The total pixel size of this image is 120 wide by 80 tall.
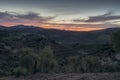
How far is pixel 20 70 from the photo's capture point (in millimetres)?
41781

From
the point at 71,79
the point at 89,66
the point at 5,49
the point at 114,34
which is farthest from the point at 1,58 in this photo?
the point at 71,79

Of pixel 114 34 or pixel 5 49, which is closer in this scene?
pixel 114 34

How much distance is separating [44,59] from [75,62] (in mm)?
5718

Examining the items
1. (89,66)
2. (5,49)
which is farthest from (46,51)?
(5,49)

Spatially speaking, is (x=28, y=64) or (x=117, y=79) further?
(x=28, y=64)

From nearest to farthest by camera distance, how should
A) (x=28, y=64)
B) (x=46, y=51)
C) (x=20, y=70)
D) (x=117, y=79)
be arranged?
(x=117, y=79)
(x=20, y=70)
(x=28, y=64)
(x=46, y=51)

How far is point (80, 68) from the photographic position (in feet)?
160

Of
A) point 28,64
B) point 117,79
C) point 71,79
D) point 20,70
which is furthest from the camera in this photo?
point 28,64

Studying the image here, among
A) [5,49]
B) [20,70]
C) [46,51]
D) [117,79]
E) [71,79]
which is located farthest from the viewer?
[5,49]

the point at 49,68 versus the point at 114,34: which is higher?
the point at 114,34

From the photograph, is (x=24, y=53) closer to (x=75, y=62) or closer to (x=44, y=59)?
(x=44, y=59)

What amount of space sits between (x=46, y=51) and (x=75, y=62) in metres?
5.75

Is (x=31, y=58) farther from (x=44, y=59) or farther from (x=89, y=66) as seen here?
(x=89, y=66)

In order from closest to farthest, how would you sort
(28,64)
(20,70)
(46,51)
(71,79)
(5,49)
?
(71,79) → (20,70) → (28,64) → (46,51) → (5,49)
